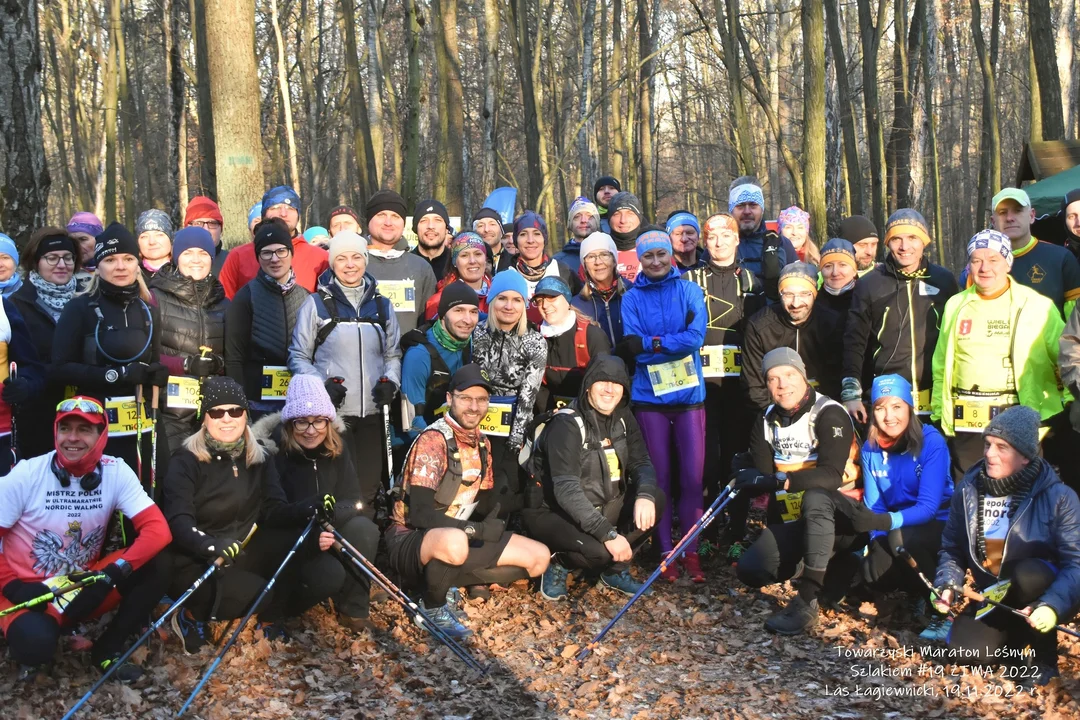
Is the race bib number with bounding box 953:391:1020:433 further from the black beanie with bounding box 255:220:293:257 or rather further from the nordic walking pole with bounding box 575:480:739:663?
the black beanie with bounding box 255:220:293:257

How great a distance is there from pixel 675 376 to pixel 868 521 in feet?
5.15

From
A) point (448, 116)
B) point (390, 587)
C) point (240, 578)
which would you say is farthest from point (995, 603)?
point (448, 116)

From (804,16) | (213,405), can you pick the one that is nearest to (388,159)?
(804,16)

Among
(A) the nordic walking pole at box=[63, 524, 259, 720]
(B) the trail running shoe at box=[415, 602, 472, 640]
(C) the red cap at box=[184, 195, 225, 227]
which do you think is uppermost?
(C) the red cap at box=[184, 195, 225, 227]

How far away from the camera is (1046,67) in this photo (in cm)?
1258

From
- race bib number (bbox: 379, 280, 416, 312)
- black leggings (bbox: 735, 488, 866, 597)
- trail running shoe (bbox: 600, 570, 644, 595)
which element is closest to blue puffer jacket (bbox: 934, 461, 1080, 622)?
black leggings (bbox: 735, 488, 866, 597)

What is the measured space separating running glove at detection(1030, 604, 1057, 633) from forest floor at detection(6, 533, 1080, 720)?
0.38 m

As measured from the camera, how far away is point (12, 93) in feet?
23.7

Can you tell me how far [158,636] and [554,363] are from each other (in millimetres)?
2977

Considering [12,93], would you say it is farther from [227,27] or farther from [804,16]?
[804,16]

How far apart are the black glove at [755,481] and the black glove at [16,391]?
4149 mm

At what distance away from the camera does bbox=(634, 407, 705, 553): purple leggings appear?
661cm

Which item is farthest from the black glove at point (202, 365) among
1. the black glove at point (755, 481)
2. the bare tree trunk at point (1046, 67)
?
the bare tree trunk at point (1046, 67)

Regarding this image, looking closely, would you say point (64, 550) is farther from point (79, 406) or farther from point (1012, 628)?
point (1012, 628)
